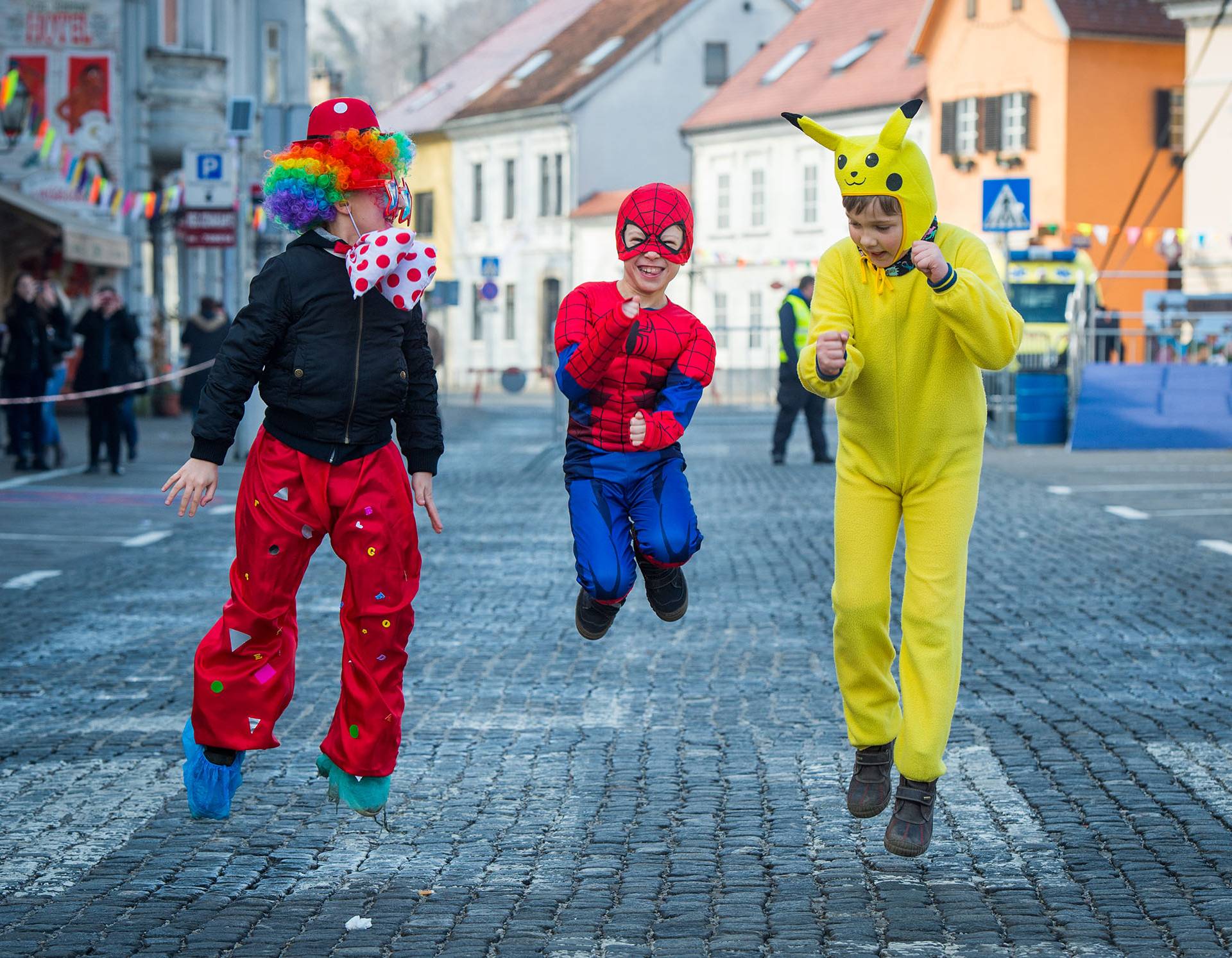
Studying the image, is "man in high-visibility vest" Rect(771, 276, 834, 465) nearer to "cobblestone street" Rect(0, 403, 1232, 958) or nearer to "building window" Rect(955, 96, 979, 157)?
"cobblestone street" Rect(0, 403, 1232, 958)

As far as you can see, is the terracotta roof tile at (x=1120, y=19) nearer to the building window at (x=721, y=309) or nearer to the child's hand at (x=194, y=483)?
the building window at (x=721, y=309)

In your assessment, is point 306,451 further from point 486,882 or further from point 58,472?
point 58,472

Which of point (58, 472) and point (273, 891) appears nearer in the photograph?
point (273, 891)

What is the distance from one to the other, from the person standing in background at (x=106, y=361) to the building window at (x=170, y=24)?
16.2 m

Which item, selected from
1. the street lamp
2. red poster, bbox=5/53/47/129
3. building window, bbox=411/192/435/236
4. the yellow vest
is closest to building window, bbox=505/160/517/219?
building window, bbox=411/192/435/236

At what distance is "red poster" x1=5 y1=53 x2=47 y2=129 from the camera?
105 feet

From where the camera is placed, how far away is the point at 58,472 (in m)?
20.8

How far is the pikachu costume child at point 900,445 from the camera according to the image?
Result: 5281mm

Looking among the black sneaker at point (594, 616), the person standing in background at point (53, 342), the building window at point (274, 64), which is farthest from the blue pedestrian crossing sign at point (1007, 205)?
the building window at point (274, 64)

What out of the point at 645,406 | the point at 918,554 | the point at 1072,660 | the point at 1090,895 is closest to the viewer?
the point at 1090,895

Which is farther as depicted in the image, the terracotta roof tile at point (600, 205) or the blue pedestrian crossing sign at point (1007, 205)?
the terracotta roof tile at point (600, 205)

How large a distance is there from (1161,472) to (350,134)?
16.8 meters

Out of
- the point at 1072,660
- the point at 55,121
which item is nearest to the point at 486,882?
the point at 1072,660

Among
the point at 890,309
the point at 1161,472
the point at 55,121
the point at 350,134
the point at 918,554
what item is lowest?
the point at 1161,472
